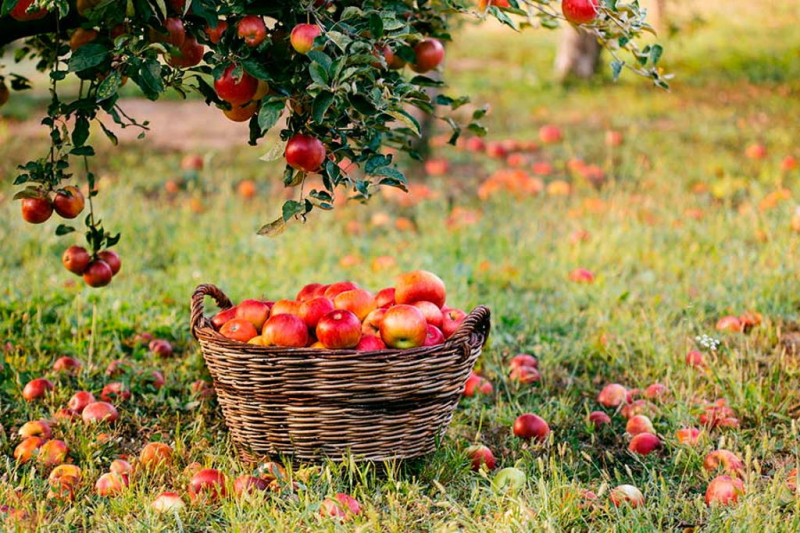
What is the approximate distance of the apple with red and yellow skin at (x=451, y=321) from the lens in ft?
8.49

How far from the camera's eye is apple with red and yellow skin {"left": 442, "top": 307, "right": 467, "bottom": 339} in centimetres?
259

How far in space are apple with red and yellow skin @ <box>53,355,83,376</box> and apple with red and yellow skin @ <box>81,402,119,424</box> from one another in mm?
389

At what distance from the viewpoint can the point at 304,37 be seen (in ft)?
6.60

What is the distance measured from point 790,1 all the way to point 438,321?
13.1m

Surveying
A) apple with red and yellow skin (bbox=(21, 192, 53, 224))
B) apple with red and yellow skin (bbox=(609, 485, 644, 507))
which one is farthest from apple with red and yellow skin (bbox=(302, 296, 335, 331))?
apple with red and yellow skin (bbox=(609, 485, 644, 507))

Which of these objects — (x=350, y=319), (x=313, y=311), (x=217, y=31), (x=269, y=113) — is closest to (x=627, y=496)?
(x=350, y=319)

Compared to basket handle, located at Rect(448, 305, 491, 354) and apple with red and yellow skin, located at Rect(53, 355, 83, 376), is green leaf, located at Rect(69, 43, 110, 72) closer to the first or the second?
basket handle, located at Rect(448, 305, 491, 354)

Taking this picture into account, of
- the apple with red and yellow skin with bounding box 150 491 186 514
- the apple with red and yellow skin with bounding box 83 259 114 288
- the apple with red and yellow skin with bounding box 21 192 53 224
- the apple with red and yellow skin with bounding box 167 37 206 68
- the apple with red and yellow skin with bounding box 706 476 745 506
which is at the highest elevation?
the apple with red and yellow skin with bounding box 167 37 206 68

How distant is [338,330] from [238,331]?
32cm

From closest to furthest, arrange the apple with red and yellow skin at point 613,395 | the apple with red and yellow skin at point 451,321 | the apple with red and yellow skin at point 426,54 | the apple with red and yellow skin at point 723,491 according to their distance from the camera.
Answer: the apple with red and yellow skin at point 723,491 < the apple with red and yellow skin at point 451,321 < the apple with red and yellow skin at point 426,54 < the apple with red and yellow skin at point 613,395

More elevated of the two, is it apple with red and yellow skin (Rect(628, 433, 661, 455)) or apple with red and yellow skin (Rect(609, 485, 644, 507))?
apple with red and yellow skin (Rect(609, 485, 644, 507))

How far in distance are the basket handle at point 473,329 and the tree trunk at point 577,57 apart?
765 centimetres

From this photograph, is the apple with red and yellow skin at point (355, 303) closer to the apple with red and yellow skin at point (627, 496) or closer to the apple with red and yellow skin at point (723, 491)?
the apple with red and yellow skin at point (627, 496)

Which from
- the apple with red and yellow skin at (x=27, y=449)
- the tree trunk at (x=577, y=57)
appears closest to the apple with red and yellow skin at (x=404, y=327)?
the apple with red and yellow skin at (x=27, y=449)
